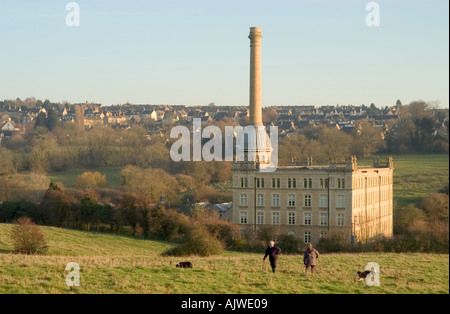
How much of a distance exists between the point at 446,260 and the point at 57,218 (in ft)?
103

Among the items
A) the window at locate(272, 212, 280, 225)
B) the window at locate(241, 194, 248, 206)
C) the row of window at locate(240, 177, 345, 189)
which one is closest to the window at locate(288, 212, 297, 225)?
the window at locate(272, 212, 280, 225)

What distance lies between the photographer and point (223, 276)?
25.2m

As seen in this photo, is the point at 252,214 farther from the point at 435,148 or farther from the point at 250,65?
the point at 435,148

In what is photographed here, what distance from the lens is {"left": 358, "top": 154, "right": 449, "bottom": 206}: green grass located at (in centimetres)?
7725

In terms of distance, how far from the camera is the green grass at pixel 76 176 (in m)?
89.5

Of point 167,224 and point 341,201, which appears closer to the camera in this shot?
point 167,224

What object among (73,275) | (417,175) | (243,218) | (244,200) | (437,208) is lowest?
(243,218)

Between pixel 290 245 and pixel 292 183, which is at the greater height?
pixel 292 183

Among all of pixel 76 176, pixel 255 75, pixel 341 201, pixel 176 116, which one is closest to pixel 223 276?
pixel 341 201

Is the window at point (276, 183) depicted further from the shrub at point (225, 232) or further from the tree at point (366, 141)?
the tree at point (366, 141)

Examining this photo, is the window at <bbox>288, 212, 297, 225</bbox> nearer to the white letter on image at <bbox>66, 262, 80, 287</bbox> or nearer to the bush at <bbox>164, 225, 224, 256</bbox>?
the bush at <bbox>164, 225, 224, 256</bbox>

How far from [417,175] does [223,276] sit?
62694 millimetres

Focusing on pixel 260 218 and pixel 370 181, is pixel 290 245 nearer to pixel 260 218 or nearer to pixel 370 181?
pixel 260 218

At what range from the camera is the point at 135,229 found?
2184 inches
